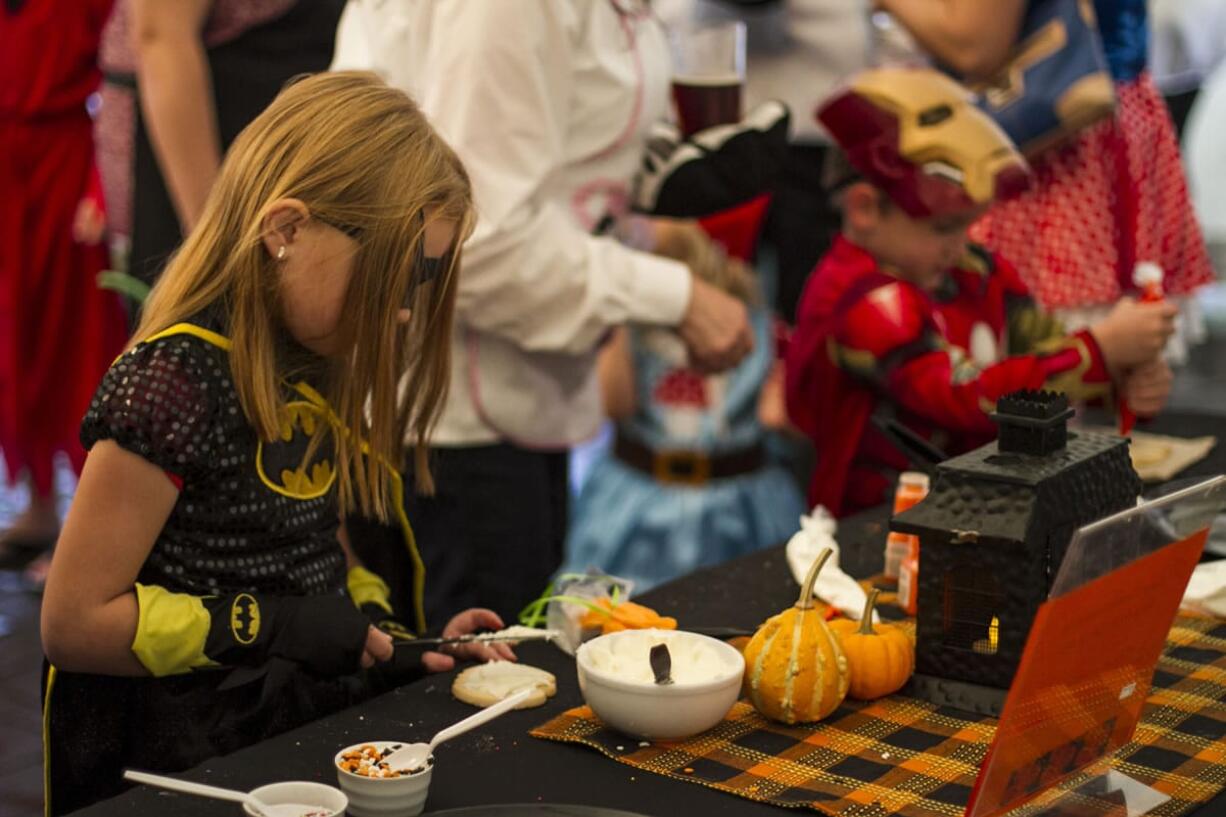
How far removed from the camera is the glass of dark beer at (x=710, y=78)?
241cm

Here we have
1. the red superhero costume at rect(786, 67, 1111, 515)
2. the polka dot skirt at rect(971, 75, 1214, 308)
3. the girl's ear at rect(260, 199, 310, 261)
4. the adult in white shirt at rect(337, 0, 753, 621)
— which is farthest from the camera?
the polka dot skirt at rect(971, 75, 1214, 308)

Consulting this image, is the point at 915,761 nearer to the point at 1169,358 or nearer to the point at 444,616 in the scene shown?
the point at 444,616

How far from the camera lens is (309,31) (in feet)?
9.68

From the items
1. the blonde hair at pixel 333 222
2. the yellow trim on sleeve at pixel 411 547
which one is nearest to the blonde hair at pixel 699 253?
the yellow trim on sleeve at pixel 411 547

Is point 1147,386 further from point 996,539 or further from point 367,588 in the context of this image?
point 367,588

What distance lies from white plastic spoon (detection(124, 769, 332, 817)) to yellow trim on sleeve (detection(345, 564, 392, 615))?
1.92 feet

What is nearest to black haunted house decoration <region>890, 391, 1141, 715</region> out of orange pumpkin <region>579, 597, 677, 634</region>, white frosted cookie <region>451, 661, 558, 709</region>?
orange pumpkin <region>579, 597, 677, 634</region>

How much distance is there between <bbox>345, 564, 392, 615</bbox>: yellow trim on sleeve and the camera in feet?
6.05

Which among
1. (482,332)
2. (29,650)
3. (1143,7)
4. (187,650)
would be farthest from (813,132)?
(187,650)

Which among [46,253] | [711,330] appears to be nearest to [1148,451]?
[711,330]

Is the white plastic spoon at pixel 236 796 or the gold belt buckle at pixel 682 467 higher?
the white plastic spoon at pixel 236 796

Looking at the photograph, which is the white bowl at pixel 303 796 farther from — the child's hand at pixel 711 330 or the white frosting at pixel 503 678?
the child's hand at pixel 711 330

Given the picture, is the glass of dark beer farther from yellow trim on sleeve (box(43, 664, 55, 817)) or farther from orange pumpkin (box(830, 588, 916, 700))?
yellow trim on sleeve (box(43, 664, 55, 817))

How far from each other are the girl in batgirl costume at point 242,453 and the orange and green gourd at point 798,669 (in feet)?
0.94
